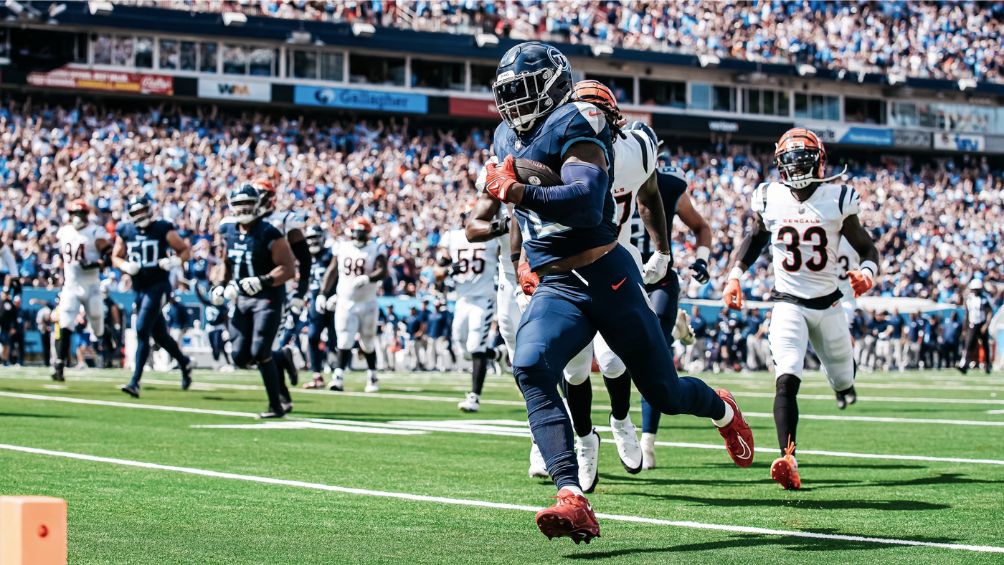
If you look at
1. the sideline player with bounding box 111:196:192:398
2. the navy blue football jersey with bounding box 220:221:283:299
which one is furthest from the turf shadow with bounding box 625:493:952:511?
the sideline player with bounding box 111:196:192:398

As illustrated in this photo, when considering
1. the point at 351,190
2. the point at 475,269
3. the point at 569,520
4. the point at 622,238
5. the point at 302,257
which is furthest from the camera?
the point at 351,190

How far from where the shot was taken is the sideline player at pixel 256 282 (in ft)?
35.8

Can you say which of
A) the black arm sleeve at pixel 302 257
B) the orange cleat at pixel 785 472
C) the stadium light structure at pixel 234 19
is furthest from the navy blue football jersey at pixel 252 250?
the stadium light structure at pixel 234 19

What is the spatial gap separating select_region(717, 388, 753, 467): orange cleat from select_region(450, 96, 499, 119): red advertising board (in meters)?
39.0

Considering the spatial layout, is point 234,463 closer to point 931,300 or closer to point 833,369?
point 833,369

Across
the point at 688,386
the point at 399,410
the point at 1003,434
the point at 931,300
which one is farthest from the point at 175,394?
the point at 931,300

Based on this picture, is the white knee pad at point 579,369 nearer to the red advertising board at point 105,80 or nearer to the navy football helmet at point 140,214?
the navy football helmet at point 140,214

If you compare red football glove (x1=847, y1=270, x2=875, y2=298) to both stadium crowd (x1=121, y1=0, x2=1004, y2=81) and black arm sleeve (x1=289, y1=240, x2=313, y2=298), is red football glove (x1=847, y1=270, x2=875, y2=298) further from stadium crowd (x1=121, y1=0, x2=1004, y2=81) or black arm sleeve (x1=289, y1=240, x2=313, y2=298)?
stadium crowd (x1=121, y1=0, x2=1004, y2=81)

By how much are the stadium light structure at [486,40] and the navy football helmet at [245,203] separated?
34909 mm

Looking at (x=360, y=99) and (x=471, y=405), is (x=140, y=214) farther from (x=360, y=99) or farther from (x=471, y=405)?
(x=360, y=99)

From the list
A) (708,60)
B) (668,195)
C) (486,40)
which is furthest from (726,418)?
(708,60)

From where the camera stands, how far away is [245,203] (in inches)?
430

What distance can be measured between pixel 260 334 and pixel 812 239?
5.00 m

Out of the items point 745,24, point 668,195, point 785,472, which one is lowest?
point 785,472
